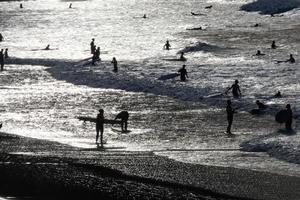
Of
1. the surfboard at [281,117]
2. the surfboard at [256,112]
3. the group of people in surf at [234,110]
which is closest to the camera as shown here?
the group of people in surf at [234,110]

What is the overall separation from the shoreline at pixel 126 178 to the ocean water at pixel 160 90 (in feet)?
4.84

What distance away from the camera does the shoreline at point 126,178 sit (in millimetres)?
20422

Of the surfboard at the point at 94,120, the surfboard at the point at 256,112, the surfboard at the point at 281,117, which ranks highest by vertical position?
the surfboard at the point at 281,117

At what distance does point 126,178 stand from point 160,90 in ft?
75.1

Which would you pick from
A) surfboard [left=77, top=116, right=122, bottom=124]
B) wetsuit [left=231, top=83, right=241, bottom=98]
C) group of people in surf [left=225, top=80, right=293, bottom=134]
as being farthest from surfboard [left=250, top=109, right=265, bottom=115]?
surfboard [left=77, top=116, right=122, bottom=124]

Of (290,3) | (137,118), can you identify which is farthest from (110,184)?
(290,3)

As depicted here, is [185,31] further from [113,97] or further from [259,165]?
[259,165]

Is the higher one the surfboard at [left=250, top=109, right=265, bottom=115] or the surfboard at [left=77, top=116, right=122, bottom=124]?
the surfboard at [left=250, top=109, right=265, bottom=115]

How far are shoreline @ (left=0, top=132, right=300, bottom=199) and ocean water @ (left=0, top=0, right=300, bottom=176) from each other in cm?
148

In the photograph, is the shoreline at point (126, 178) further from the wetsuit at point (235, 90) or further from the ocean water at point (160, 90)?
the wetsuit at point (235, 90)

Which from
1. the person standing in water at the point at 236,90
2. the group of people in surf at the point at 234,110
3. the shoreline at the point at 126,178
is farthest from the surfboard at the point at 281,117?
the shoreline at the point at 126,178

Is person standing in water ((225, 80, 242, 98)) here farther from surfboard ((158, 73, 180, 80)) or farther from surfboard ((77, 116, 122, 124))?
surfboard ((77, 116, 122, 124))

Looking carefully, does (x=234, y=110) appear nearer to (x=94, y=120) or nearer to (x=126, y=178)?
(x=94, y=120)

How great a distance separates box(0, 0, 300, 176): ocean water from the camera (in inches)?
1118
